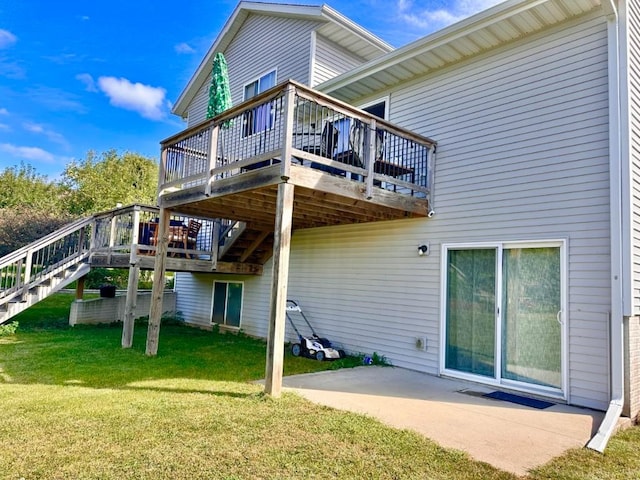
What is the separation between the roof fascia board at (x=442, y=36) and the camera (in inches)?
223

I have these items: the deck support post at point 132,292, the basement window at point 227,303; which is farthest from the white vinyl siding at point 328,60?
the basement window at point 227,303

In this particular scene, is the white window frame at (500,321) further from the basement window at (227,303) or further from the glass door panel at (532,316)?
the basement window at (227,303)

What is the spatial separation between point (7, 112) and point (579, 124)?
34.4 metres

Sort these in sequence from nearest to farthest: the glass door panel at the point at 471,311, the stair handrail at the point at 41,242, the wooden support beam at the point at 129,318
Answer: the glass door panel at the point at 471,311 → the wooden support beam at the point at 129,318 → the stair handrail at the point at 41,242

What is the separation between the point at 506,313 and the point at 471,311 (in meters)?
0.52

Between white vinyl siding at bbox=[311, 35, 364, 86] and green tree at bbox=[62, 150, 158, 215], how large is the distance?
58.1 feet

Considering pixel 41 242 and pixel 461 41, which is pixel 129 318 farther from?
pixel 461 41

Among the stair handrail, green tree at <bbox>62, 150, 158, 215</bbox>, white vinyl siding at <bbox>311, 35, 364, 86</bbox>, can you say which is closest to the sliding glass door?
white vinyl siding at <bbox>311, 35, 364, 86</bbox>

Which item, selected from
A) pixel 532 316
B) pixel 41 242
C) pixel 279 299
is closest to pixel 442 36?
pixel 532 316

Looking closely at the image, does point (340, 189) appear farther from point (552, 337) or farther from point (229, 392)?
point (552, 337)

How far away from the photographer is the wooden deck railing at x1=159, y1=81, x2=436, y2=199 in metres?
5.26

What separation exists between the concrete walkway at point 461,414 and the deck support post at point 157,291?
2.72 metres

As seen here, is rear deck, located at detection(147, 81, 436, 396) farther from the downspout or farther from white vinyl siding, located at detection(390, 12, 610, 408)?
the downspout

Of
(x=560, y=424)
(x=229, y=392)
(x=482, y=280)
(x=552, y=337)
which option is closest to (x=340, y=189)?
(x=482, y=280)
